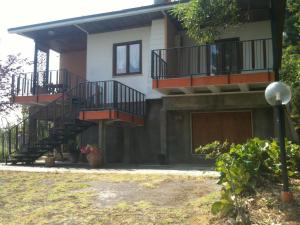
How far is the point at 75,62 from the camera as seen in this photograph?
21.8 meters

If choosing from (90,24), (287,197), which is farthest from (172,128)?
(287,197)

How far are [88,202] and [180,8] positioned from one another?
4659mm

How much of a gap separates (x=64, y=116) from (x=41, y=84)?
295 centimetres

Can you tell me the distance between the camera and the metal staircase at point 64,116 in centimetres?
1639

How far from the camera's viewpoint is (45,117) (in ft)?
59.8

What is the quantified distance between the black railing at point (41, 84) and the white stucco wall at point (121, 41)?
117cm

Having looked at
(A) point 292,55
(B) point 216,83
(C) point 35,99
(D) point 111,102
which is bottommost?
(D) point 111,102

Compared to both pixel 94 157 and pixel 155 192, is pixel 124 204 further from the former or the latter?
pixel 94 157

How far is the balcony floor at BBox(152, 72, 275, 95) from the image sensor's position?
46.6ft

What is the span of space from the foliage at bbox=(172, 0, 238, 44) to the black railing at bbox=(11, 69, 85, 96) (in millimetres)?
10539

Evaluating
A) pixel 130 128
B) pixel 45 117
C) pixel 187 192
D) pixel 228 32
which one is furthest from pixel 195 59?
pixel 187 192

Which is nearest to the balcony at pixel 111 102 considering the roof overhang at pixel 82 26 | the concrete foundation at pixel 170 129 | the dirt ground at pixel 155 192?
the concrete foundation at pixel 170 129

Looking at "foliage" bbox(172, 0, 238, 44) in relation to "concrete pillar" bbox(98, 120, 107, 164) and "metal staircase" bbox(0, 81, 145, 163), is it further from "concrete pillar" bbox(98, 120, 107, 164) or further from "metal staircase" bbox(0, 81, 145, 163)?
"concrete pillar" bbox(98, 120, 107, 164)

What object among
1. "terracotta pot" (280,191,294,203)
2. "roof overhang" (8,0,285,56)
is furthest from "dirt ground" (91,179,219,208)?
"roof overhang" (8,0,285,56)
